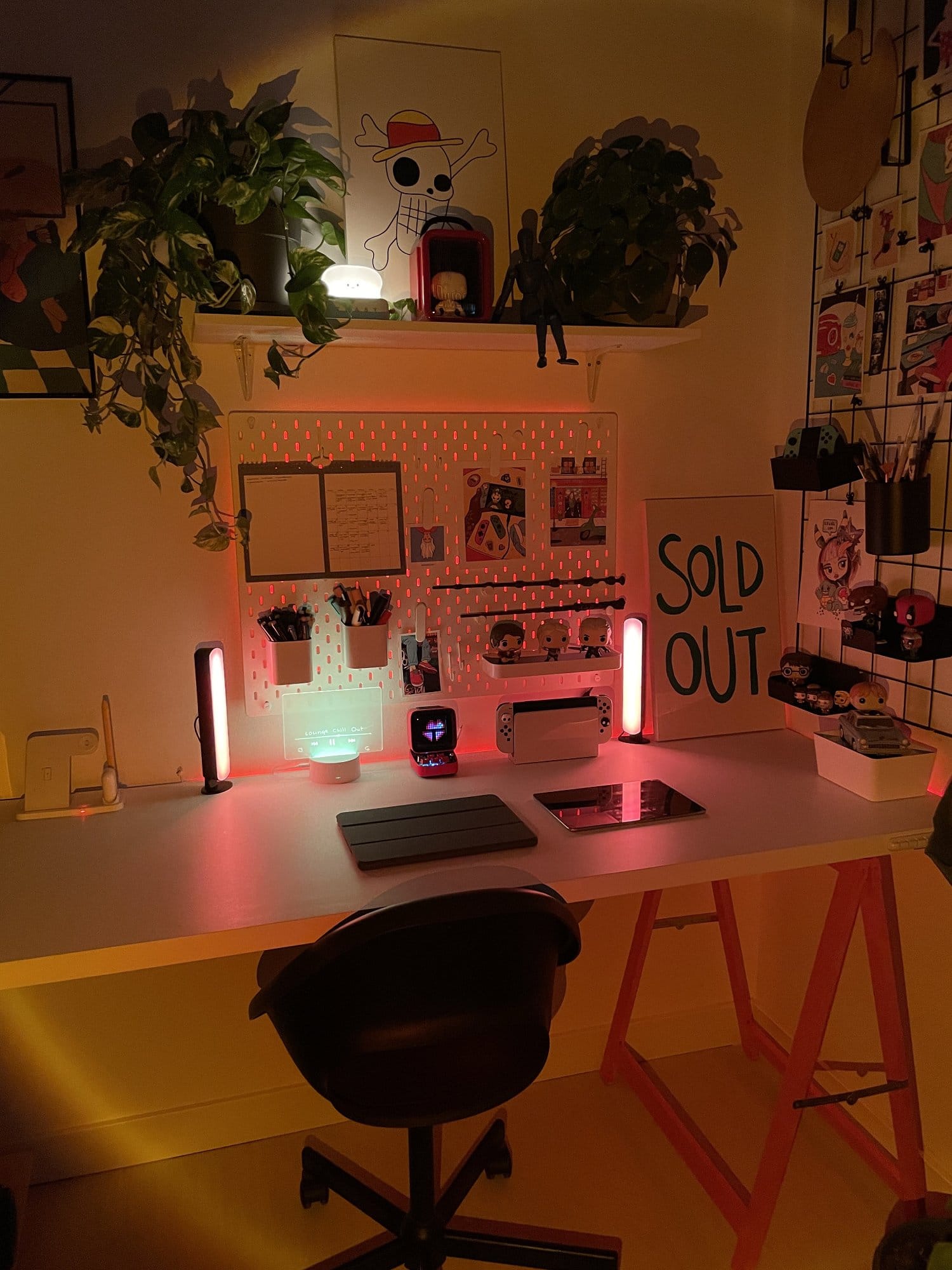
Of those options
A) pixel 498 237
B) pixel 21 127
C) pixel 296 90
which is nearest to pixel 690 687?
pixel 498 237

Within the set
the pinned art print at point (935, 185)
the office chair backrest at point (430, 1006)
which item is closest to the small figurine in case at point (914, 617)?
the pinned art print at point (935, 185)

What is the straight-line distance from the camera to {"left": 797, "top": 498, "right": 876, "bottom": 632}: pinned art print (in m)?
1.92

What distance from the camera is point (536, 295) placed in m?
1.68

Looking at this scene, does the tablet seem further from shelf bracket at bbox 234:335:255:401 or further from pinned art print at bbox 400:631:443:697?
shelf bracket at bbox 234:335:255:401

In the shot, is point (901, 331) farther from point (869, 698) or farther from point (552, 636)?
point (552, 636)

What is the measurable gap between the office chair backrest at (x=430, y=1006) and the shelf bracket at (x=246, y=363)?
43.1 inches

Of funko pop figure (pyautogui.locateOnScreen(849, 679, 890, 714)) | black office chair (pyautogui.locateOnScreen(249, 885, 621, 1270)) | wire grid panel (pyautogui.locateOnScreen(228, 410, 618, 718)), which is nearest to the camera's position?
black office chair (pyautogui.locateOnScreen(249, 885, 621, 1270))

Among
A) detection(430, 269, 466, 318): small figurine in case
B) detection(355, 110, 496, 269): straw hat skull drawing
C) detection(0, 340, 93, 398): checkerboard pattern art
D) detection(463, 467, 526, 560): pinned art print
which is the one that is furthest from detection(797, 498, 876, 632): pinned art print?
detection(0, 340, 93, 398): checkerboard pattern art

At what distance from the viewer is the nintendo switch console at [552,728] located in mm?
1944

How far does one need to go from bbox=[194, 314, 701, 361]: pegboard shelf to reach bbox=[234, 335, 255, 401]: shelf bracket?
0.02m

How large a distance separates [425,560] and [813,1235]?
157cm

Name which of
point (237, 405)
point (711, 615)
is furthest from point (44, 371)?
point (711, 615)

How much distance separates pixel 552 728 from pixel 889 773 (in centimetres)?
67

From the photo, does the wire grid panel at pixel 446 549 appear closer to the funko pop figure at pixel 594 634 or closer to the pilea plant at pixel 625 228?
the funko pop figure at pixel 594 634
